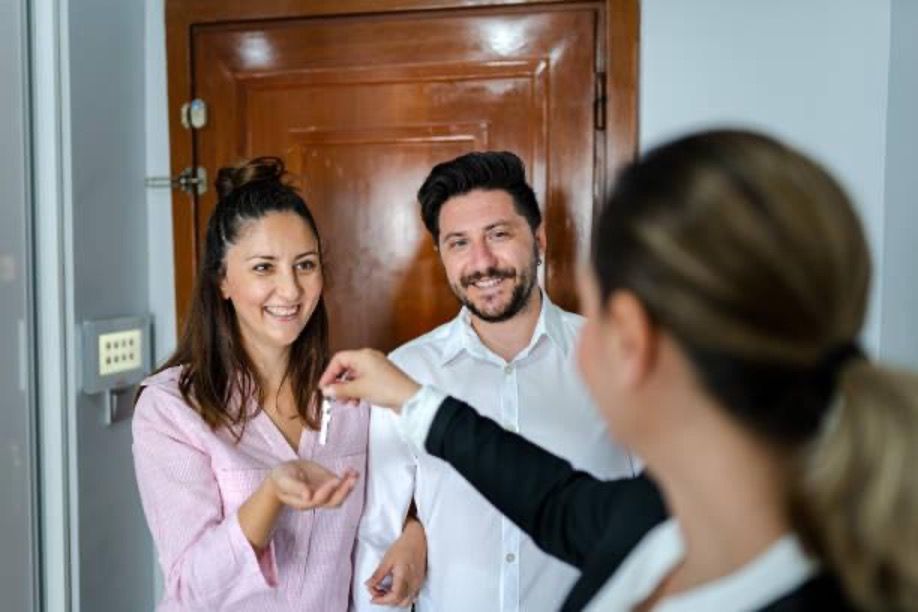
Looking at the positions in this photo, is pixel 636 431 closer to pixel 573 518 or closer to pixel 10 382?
pixel 573 518

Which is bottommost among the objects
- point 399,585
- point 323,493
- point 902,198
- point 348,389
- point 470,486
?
point 399,585

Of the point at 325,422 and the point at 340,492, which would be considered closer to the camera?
the point at 340,492

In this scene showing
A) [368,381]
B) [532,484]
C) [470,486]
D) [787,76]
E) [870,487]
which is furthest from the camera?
[787,76]

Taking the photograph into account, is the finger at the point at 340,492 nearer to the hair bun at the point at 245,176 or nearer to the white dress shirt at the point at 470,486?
the white dress shirt at the point at 470,486

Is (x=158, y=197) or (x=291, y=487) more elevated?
(x=158, y=197)

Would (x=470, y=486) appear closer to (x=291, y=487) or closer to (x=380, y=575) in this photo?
(x=380, y=575)

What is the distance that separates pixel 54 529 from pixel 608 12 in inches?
62.1

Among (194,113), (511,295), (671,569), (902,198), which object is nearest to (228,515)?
(511,295)

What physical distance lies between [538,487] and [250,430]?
1.82ft

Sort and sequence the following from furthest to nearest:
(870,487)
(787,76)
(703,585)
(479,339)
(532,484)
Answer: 1. (787,76)
2. (479,339)
3. (532,484)
4. (703,585)
5. (870,487)

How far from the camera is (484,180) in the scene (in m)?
1.48

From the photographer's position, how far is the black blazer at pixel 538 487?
90 centimetres

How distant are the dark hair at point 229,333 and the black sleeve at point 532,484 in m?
0.46

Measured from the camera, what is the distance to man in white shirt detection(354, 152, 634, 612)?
4.49 ft
